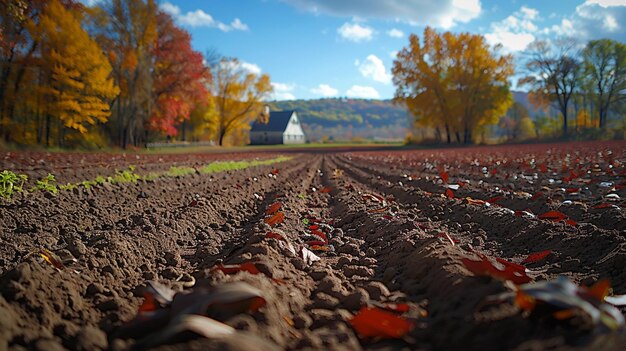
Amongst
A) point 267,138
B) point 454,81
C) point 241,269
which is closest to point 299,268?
point 241,269

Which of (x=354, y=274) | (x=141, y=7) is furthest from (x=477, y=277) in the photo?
(x=141, y=7)

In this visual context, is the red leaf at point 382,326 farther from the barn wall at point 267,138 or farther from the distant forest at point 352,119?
the distant forest at point 352,119

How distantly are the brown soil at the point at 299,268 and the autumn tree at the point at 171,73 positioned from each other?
30353 mm

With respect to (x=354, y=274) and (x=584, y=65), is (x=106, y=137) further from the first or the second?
(x=584, y=65)

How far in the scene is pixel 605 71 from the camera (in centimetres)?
4450

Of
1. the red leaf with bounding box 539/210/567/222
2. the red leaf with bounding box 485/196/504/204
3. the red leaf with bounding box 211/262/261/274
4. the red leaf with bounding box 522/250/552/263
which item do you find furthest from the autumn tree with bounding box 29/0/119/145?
the red leaf with bounding box 522/250/552/263

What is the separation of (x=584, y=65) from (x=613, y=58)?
10.1ft

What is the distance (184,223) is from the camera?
4.25 meters

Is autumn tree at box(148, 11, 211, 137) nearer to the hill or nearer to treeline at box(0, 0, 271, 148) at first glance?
treeline at box(0, 0, 271, 148)

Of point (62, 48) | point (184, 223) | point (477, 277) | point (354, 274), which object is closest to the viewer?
point (477, 277)

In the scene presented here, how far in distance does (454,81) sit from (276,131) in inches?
1658

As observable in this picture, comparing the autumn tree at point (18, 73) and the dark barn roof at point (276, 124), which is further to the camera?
the dark barn roof at point (276, 124)

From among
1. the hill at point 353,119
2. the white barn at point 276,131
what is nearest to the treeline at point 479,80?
the white barn at point 276,131

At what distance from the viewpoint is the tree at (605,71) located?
43188 mm
